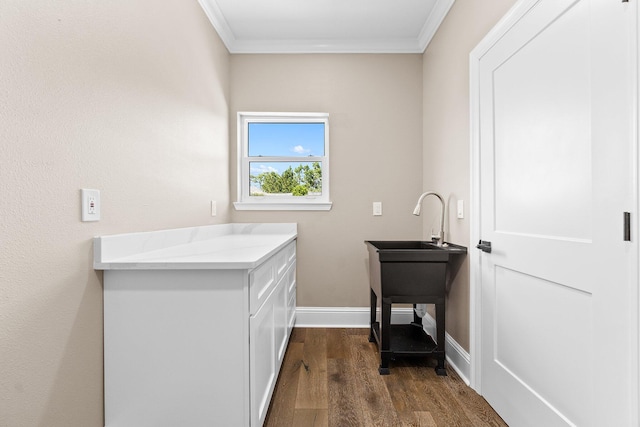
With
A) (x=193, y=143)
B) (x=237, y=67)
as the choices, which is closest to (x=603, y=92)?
(x=193, y=143)

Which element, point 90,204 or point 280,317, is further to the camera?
point 280,317

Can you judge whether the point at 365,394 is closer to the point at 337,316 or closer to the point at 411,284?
the point at 411,284

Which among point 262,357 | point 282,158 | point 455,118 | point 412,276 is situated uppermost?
point 455,118

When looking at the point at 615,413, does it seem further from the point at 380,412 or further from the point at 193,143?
the point at 193,143

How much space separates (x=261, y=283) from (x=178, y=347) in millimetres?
414

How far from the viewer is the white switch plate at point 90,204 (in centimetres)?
112

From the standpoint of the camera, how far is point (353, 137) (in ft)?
9.01

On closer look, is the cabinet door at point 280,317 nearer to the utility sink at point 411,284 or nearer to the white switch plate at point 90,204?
the utility sink at point 411,284

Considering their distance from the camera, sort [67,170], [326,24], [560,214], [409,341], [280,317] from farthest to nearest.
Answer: [326,24] → [409,341] → [280,317] → [560,214] → [67,170]

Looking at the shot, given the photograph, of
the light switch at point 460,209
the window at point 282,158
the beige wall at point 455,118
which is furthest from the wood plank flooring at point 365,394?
the window at point 282,158

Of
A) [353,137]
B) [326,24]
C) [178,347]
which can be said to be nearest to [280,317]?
[178,347]

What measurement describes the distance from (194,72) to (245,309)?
165 cm

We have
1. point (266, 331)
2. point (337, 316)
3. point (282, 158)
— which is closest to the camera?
point (266, 331)

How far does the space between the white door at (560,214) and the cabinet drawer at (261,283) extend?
3.91 feet
